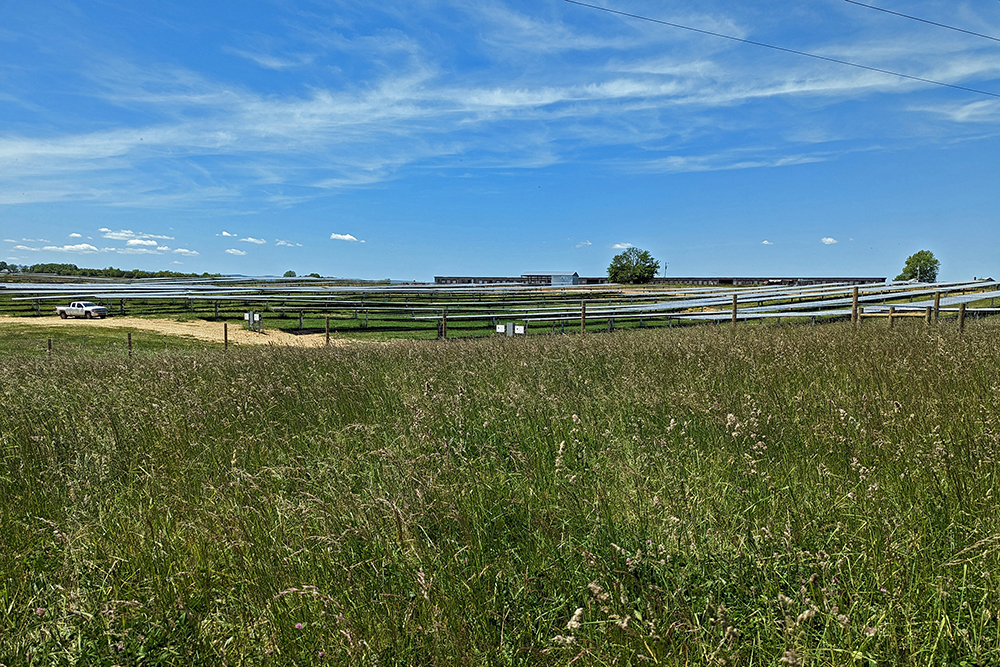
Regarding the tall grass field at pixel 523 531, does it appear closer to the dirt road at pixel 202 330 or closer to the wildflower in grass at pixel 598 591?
the wildflower in grass at pixel 598 591

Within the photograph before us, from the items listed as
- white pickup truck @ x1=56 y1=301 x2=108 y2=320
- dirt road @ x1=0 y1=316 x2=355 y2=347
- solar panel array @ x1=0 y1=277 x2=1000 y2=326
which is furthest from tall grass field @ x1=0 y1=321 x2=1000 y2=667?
white pickup truck @ x1=56 y1=301 x2=108 y2=320

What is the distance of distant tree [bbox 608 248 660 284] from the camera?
88.4m

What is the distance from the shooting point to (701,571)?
6.95 ft

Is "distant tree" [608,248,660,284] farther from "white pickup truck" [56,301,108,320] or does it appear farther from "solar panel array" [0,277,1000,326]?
"white pickup truck" [56,301,108,320]

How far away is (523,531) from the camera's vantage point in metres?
2.50

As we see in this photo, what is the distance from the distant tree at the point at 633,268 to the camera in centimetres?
8838

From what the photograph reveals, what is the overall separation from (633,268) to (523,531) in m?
90.6

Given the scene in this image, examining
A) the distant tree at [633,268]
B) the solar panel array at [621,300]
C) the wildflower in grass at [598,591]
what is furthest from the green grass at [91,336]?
the distant tree at [633,268]

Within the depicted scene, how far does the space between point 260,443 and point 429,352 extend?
12.6 ft

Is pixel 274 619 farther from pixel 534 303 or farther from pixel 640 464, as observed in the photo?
pixel 534 303

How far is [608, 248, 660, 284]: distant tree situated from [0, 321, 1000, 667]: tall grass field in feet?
282

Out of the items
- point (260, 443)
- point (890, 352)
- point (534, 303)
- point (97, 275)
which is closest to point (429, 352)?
point (260, 443)

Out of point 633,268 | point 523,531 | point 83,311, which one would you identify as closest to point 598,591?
point 523,531

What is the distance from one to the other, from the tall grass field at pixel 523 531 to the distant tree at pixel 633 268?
86020mm
